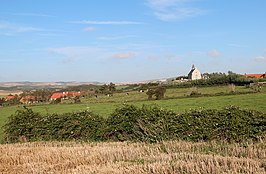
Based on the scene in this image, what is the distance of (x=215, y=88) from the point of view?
56.8 m

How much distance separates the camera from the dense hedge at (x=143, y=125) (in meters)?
12.6

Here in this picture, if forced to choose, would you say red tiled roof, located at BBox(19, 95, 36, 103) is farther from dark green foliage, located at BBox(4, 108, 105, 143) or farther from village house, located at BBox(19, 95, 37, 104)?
dark green foliage, located at BBox(4, 108, 105, 143)

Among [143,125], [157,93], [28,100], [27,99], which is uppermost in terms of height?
[143,125]

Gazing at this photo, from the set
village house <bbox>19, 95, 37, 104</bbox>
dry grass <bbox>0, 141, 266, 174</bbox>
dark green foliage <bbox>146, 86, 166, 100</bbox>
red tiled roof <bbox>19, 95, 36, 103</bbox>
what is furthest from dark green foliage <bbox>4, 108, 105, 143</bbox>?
red tiled roof <bbox>19, 95, 36, 103</bbox>

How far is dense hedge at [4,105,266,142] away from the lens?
1255 cm

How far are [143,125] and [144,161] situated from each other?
6.66 metres

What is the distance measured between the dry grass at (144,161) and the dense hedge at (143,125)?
10.8ft

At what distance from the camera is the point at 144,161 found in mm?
7488

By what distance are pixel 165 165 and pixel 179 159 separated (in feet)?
2.48

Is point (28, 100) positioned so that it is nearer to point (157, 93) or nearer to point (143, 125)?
point (157, 93)

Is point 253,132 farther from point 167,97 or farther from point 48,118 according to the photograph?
point 167,97

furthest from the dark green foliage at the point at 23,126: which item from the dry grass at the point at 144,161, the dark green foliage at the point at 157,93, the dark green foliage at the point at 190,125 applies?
the dark green foliage at the point at 157,93

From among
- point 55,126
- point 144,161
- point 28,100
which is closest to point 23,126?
point 55,126

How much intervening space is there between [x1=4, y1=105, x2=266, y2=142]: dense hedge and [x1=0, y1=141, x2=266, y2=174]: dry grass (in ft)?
10.8
